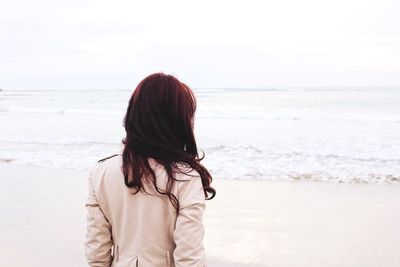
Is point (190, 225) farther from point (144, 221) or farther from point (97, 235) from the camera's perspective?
point (97, 235)

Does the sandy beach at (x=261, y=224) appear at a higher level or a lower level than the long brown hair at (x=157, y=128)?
lower

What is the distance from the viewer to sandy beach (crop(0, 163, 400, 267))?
405cm

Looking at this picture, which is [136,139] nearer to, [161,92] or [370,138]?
[161,92]

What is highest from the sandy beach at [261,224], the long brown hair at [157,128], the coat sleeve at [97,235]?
the long brown hair at [157,128]

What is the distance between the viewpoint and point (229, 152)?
10.3m

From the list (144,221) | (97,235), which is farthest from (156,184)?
(97,235)

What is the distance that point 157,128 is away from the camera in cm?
149

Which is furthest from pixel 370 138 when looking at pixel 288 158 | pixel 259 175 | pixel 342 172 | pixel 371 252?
pixel 371 252

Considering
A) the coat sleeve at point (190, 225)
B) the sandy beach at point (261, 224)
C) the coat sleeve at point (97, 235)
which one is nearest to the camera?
the coat sleeve at point (190, 225)

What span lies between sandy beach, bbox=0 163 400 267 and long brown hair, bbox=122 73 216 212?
2.64 metres

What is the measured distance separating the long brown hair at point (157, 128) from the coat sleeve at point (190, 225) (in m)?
0.04

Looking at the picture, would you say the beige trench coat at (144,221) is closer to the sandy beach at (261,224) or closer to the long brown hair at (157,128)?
the long brown hair at (157,128)

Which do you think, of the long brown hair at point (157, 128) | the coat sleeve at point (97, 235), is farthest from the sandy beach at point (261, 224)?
the long brown hair at point (157, 128)

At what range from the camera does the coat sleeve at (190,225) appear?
1.46 m
